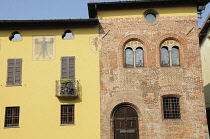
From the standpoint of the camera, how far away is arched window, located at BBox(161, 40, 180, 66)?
1608 cm

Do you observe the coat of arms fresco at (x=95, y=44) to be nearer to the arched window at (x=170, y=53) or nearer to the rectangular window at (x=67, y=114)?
the rectangular window at (x=67, y=114)

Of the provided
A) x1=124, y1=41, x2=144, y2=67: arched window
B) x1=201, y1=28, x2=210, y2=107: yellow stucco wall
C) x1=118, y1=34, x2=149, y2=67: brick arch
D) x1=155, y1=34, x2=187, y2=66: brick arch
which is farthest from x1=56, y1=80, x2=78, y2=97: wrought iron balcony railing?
x1=201, y1=28, x2=210, y2=107: yellow stucco wall

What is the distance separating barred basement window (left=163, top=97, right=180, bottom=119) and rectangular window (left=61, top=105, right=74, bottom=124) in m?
5.61

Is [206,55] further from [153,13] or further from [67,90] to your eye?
[67,90]

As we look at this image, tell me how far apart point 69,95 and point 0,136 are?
15.6 ft

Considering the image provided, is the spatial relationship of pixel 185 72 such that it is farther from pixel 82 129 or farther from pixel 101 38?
pixel 82 129

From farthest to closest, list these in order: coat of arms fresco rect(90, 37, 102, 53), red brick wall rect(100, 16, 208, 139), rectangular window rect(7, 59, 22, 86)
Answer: coat of arms fresco rect(90, 37, 102, 53) → rectangular window rect(7, 59, 22, 86) → red brick wall rect(100, 16, 208, 139)

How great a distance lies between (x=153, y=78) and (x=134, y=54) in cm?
193

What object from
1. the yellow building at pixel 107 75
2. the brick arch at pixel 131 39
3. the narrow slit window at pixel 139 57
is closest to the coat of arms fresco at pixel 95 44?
the yellow building at pixel 107 75

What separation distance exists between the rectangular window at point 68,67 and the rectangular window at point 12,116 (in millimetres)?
3495

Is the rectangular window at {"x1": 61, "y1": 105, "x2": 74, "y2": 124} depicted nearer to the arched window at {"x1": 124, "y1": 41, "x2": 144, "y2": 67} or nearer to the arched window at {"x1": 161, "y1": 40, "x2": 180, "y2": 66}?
the arched window at {"x1": 124, "y1": 41, "x2": 144, "y2": 67}

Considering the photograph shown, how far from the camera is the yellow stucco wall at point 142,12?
16.5 metres

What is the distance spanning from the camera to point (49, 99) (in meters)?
15.5

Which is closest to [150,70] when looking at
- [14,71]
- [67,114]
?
[67,114]
